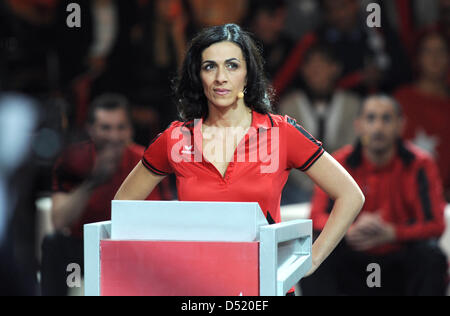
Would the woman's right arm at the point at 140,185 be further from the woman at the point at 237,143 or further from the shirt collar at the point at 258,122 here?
the shirt collar at the point at 258,122

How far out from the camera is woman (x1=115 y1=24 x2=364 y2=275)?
1897mm

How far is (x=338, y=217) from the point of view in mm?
1956

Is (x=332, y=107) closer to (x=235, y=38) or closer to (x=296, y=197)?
(x=296, y=197)

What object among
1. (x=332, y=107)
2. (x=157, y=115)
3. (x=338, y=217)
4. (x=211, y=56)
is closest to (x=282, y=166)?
(x=338, y=217)

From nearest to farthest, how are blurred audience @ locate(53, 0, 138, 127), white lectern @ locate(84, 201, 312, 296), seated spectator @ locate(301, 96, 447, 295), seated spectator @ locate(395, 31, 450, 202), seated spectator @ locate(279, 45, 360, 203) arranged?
white lectern @ locate(84, 201, 312, 296) → seated spectator @ locate(301, 96, 447, 295) → blurred audience @ locate(53, 0, 138, 127) → seated spectator @ locate(279, 45, 360, 203) → seated spectator @ locate(395, 31, 450, 202)

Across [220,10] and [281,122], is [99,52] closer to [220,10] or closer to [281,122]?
[220,10]

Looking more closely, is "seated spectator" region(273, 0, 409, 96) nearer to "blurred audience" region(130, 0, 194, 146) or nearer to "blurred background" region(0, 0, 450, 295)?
"blurred background" region(0, 0, 450, 295)

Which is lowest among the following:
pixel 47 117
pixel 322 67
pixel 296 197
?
pixel 296 197

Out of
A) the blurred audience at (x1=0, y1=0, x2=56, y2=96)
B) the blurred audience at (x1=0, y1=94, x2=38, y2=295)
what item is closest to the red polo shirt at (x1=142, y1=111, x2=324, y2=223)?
the blurred audience at (x1=0, y1=94, x2=38, y2=295)

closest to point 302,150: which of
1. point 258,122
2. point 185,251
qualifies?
point 258,122

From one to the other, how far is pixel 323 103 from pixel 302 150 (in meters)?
2.79

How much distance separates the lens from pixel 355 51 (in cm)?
464

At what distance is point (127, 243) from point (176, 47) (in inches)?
120

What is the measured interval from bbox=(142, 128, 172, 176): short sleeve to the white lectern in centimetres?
49
